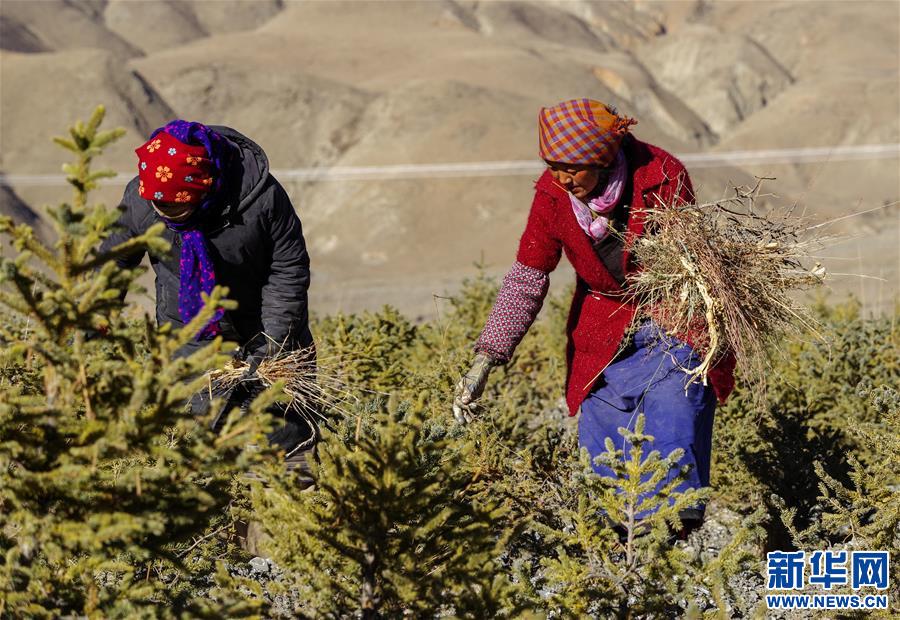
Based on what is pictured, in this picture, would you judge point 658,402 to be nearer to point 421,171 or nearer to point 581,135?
point 581,135

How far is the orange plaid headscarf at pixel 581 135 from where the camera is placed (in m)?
3.15

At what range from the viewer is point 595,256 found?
3.38 m

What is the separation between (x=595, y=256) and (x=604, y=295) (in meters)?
0.17

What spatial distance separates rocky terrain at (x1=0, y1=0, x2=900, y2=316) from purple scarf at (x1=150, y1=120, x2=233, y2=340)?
1445 cm

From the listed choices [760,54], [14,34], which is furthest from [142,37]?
[760,54]

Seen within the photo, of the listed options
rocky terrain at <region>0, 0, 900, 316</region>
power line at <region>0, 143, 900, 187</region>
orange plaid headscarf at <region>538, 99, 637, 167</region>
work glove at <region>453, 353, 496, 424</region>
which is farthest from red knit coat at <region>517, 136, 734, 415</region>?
power line at <region>0, 143, 900, 187</region>

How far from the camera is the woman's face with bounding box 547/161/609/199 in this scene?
127 inches

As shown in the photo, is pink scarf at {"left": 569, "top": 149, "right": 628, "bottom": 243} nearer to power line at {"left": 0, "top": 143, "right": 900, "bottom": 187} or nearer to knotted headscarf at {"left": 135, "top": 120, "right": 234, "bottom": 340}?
knotted headscarf at {"left": 135, "top": 120, "right": 234, "bottom": 340}

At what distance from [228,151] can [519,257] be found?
3.75 ft

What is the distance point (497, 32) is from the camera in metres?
58.8

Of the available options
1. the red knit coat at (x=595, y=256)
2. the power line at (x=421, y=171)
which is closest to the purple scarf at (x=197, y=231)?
the red knit coat at (x=595, y=256)

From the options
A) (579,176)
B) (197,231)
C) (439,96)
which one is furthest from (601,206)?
(439,96)

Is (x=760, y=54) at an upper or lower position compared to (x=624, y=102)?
upper

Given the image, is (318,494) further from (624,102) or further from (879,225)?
(624,102)
